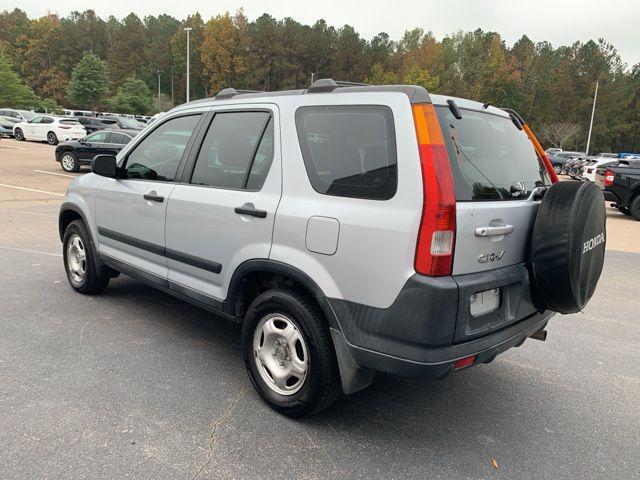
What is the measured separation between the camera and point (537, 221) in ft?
9.16

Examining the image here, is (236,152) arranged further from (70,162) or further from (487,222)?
(70,162)

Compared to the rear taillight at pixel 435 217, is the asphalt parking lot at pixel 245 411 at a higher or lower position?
lower

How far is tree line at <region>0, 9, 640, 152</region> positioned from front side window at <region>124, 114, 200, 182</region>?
59.1 meters

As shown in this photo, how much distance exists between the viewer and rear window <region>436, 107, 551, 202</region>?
102 inches

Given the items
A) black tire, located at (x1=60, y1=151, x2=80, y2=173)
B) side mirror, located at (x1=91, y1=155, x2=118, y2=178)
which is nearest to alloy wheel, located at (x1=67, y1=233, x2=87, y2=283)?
side mirror, located at (x1=91, y1=155, x2=118, y2=178)

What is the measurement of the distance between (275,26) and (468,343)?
9331 cm

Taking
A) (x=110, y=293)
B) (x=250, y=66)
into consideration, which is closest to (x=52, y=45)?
(x=250, y=66)

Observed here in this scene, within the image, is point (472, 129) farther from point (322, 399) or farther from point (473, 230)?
point (322, 399)

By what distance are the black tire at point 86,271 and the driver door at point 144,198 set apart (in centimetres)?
31

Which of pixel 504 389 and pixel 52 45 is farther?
pixel 52 45

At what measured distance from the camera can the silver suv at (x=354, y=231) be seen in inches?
95.5

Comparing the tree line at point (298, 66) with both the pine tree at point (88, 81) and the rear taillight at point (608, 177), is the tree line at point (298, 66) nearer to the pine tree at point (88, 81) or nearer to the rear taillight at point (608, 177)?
the pine tree at point (88, 81)

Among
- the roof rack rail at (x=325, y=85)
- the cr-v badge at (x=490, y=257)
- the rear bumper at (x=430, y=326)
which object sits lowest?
the rear bumper at (x=430, y=326)

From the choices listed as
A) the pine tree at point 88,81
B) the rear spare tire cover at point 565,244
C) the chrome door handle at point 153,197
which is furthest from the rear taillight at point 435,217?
the pine tree at point 88,81
